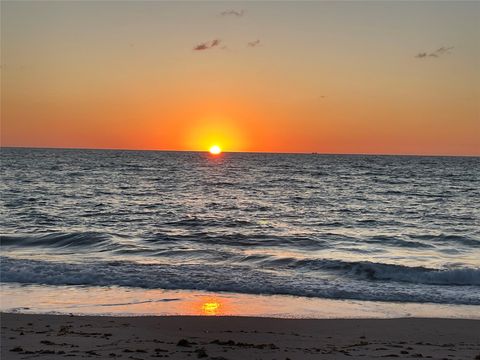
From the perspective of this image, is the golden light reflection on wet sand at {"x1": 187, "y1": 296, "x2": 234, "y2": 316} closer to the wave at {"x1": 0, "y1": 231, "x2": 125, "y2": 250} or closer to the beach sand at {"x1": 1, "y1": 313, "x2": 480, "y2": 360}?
the beach sand at {"x1": 1, "y1": 313, "x2": 480, "y2": 360}

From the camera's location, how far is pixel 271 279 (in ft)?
47.0

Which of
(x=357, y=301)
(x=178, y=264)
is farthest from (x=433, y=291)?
(x=178, y=264)

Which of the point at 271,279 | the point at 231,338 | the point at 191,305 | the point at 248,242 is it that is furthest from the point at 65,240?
the point at 231,338

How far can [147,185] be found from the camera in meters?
49.4

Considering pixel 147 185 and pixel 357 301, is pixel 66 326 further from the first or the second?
pixel 147 185

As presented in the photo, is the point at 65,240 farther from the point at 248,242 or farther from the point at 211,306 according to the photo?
the point at 211,306

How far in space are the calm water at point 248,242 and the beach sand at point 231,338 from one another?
117 inches

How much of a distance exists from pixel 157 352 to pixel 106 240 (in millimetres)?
13639

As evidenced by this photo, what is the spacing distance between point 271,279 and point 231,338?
5.68 meters

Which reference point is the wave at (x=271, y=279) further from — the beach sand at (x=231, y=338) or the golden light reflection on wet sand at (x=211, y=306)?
the beach sand at (x=231, y=338)

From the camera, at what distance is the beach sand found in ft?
25.4

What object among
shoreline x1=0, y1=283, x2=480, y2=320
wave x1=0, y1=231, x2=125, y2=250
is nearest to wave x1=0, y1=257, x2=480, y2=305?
shoreline x1=0, y1=283, x2=480, y2=320

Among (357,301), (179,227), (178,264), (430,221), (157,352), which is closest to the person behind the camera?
(157,352)

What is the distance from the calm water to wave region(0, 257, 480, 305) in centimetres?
3
